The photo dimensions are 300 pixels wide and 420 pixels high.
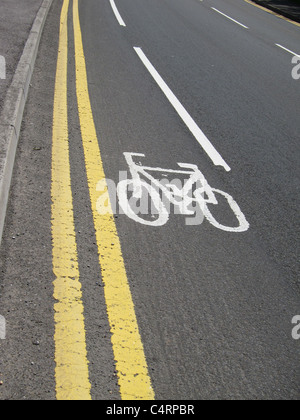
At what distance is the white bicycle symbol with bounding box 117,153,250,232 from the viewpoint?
14.8 feet

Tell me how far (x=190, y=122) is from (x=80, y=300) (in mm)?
4150

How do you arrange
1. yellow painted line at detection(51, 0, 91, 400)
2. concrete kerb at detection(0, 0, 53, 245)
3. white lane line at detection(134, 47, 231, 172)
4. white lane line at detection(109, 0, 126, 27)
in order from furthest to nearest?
white lane line at detection(109, 0, 126, 27) < white lane line at detection(134, 47, 231, 172) < concrete kerb at detection(0, 0, 53, 245) < yellow painted line at detection(51, 0, 91, 400)

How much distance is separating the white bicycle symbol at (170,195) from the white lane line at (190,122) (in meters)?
0.55

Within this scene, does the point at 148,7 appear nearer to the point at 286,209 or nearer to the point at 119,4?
the point at 119,4

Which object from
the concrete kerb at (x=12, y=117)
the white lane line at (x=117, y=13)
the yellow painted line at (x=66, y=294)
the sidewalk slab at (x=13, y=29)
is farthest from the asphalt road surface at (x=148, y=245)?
the white lane line at (x=117, y=13)

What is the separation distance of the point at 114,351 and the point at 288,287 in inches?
58.8

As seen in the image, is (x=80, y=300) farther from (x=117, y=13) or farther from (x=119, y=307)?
(x=117, y=13)

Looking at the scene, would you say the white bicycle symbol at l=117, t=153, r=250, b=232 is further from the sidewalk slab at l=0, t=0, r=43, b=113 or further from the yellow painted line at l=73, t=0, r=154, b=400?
the sidewalk slab at l=0, t=0, r=43, b=113

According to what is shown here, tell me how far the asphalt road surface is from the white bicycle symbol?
19mm

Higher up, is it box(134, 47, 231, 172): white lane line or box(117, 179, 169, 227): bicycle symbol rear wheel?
box(117, 179, 169, 227): bicycle symbol rear wheel

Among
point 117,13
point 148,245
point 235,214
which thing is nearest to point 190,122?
point 235,214

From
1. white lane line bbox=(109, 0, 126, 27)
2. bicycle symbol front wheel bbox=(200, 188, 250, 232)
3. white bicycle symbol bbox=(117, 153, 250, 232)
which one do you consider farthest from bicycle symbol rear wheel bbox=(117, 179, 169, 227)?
white lane line bbox=(109, 0, 126, 27)

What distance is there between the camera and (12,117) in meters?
5.43
